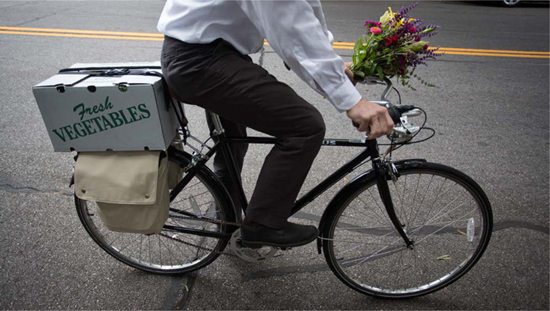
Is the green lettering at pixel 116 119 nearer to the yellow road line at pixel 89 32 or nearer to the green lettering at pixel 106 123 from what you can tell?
the green lettering at pixel 106 123

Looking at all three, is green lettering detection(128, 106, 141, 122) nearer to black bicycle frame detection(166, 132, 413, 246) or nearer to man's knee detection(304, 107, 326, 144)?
black bicycle frame detection(166, 132, 413, 246)

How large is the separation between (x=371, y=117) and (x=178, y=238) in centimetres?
149

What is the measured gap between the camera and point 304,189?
129 inches

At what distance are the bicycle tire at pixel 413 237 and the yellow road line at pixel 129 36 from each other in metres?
4.52

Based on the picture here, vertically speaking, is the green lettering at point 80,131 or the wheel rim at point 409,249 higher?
the green lettering at point 80,131

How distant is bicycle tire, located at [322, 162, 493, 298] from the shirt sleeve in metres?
0.64

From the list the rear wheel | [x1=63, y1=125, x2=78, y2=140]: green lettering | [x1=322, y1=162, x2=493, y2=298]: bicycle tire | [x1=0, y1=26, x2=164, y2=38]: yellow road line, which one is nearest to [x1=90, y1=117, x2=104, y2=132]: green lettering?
[x1=63, y1=125, x2=78, y2=140]: green lettering

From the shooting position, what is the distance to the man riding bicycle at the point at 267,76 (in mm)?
1424

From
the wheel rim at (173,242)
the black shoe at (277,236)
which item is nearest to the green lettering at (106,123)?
the wheel rim at (173,242)

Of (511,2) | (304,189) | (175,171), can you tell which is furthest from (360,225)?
(511,2)

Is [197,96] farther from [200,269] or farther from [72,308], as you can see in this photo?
[72,308]

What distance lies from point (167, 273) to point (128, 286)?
23 centimetres

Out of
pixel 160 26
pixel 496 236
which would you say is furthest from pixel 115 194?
pixel 496 236

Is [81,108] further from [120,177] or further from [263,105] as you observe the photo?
[263,105]
